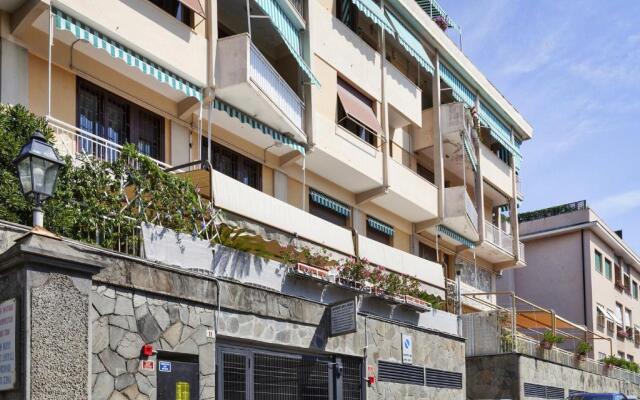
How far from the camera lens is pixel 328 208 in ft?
81.4

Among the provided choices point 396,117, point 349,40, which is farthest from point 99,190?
point 396,117

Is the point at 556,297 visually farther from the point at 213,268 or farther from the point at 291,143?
the point at 213,268

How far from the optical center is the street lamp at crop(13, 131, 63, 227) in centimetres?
895

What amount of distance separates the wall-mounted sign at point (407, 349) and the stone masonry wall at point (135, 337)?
21.6ft

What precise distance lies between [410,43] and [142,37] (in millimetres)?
12327

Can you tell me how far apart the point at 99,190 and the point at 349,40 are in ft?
44.9

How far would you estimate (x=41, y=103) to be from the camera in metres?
15.7

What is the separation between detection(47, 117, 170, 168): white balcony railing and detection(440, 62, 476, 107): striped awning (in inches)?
644

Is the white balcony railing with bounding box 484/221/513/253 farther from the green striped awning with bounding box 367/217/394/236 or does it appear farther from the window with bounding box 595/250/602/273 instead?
the window with bounding box 595/250/602/273

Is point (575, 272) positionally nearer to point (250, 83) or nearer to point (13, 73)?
point (250, 83)

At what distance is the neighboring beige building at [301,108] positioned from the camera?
1603cm

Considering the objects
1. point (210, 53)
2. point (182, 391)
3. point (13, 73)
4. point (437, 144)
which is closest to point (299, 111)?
point (210, 53)

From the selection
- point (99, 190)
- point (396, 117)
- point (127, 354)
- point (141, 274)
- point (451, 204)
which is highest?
point (396, 117)

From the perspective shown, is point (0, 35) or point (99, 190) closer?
point (99, 190)
